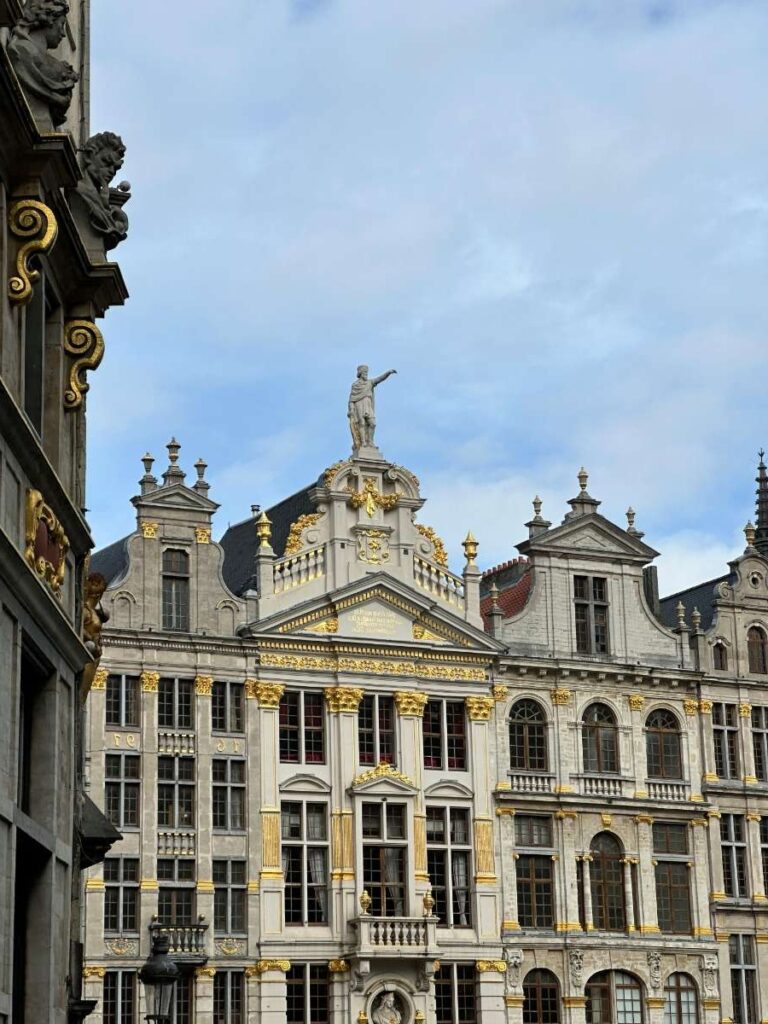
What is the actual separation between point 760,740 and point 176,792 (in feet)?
58.3

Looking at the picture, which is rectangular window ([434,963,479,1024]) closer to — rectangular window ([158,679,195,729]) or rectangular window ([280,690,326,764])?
rectangular window ([280,690,326,764])

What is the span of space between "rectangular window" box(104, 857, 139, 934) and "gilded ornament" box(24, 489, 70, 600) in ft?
91.7

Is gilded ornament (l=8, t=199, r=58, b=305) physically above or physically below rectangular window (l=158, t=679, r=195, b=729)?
below

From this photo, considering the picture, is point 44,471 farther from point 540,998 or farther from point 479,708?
point 540,998

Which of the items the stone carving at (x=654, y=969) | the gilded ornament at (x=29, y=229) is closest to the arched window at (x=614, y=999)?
the stone carving at (x=654, y=969)

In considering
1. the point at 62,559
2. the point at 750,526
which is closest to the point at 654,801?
the point at 750,526

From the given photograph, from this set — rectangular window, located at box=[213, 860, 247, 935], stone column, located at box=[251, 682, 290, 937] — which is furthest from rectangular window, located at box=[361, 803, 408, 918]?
rectangular window, located at box=[213, 860, 247, 935]

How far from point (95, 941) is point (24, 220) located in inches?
1224

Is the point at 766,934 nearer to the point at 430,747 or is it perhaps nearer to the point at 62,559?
the point at 430,747

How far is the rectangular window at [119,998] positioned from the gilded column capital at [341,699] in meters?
8.34

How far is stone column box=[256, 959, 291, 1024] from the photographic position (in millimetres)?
48531

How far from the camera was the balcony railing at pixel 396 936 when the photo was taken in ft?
161

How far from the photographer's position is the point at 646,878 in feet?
177

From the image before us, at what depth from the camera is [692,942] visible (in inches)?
2128
